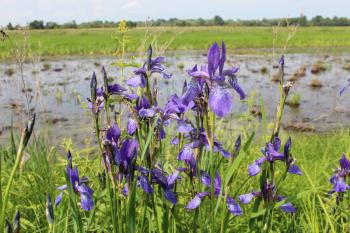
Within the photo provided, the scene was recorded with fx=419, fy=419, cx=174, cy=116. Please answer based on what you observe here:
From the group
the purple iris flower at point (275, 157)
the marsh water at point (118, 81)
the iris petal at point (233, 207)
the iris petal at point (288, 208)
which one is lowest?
the marsh water at point (118, 81)

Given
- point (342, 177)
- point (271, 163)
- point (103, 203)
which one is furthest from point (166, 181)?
point (103, 203)

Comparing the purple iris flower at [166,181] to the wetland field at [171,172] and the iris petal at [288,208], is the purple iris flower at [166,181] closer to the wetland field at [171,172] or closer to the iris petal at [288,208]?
the wetland field at [171,172]

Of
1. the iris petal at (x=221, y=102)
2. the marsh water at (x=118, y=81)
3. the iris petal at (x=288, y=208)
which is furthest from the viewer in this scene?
the marsh water at (x=118, y=81)

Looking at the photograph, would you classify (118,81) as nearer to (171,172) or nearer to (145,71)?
(171,172)

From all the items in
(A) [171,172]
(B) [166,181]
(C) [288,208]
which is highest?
(B) [166,181]

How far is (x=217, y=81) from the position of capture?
3.64 ft

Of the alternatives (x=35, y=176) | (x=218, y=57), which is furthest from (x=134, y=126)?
(x=35, y=176)

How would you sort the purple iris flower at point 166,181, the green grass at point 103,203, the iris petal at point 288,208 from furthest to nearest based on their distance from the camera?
the green grass at point 103,203 < the iris petal at point 288,208 < the purple iris flower at point 166,181

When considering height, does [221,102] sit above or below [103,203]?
above

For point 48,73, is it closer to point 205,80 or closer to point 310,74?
point 310,74

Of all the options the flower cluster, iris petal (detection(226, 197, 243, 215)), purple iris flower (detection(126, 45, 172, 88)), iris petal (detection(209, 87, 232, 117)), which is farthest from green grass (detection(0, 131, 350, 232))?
iris petal (detection(209, 87, 232, 117))

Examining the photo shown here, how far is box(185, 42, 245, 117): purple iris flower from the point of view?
3.40ft

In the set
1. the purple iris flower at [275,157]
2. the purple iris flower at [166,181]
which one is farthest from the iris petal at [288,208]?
the purple iris flower at [166,181]

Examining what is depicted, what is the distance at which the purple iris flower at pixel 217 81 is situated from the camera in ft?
3.40
